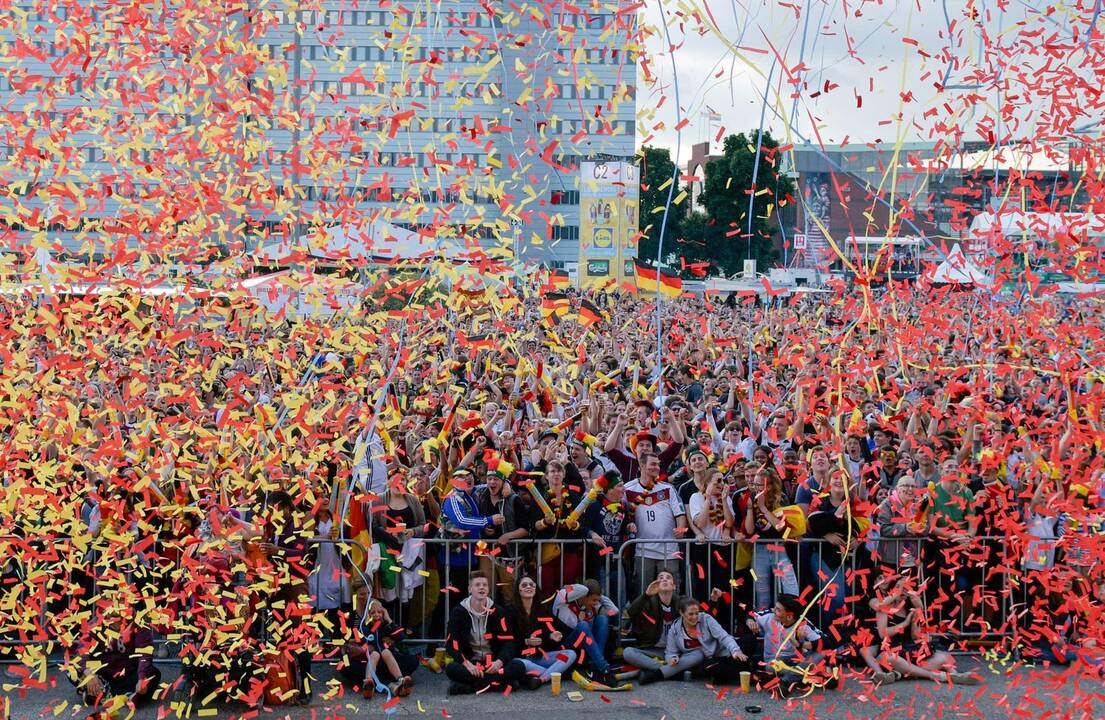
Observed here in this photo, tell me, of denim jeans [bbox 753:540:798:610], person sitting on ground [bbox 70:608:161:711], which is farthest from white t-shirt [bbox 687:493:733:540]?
person sitting on ground [bbox 70:608:161:711]

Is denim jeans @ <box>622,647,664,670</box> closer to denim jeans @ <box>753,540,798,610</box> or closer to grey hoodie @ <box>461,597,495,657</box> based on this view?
denim jeans @ <box>753,540,798,610</box>

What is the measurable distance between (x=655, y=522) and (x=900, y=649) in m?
1.99

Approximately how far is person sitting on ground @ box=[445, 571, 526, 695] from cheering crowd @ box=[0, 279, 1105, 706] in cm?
2

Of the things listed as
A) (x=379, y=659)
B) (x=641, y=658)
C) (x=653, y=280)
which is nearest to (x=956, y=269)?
(x=641, y=658)

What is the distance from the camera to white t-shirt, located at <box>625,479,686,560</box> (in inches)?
387

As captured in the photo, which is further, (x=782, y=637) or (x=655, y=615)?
(x=655, y=615)

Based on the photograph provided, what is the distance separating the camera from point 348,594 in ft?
31.0

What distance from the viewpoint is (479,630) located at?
30.0 ft

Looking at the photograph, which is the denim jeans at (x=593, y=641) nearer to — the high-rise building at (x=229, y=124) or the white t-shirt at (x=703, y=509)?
the white t-shirt at (x=703, y=509)

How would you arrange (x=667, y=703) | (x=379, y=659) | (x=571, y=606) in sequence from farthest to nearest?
(x=571, y=606) < (x=379, y=659) < (x=667, y=703)

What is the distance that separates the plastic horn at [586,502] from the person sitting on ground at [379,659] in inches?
61.7

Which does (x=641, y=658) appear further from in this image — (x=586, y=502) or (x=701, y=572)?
(x=586, y=502)

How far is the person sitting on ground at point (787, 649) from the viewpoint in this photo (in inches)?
357

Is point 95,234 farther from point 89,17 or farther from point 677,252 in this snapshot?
point 677,252
